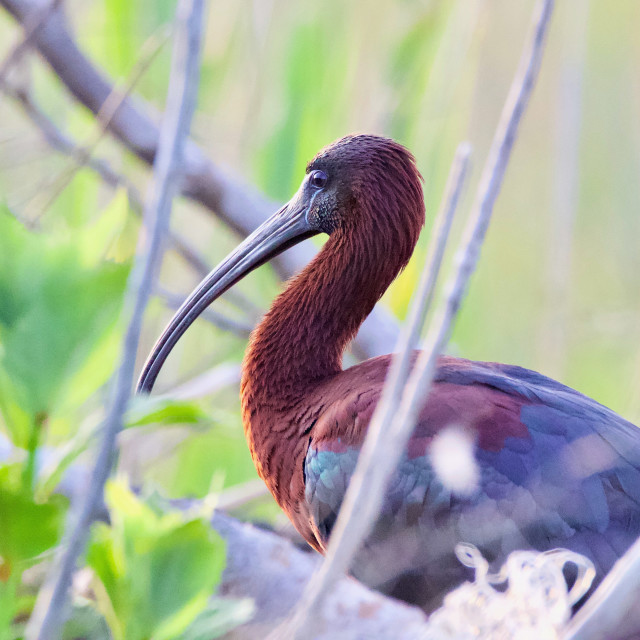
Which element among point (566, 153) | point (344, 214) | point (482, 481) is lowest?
point (482, 481)

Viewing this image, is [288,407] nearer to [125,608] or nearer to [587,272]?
[125,608]

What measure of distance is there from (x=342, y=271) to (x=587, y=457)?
0.46 metres

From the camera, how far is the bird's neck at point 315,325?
1.30 metres

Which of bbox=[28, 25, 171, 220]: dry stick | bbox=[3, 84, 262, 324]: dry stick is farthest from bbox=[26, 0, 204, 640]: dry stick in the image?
bbox=[3, 84, 262, 324]: dry stick

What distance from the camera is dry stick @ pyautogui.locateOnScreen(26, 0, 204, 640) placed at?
0.45 metres

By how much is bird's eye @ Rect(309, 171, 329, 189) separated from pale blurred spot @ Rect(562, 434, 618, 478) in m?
0.54

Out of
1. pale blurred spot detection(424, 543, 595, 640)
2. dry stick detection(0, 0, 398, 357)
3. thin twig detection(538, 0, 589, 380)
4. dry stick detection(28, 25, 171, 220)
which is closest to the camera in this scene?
pale blurred spot detection(424, 543, 595, 640)

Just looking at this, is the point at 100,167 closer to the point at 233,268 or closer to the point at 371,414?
the point at 233,268

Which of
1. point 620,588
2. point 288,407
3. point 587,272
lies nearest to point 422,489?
point 288,407

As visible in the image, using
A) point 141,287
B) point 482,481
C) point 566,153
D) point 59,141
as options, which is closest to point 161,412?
point 141,287

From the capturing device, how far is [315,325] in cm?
132

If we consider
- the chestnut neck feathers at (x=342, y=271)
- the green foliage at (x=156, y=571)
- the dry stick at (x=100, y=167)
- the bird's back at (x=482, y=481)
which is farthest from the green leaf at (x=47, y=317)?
the dry stick at (x=100, y=167)

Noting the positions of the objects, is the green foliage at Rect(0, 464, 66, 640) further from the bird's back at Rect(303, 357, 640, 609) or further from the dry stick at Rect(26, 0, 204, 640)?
the bird's back at Rect(303, 357, 640, 609)

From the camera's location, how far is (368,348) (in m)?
1.84
